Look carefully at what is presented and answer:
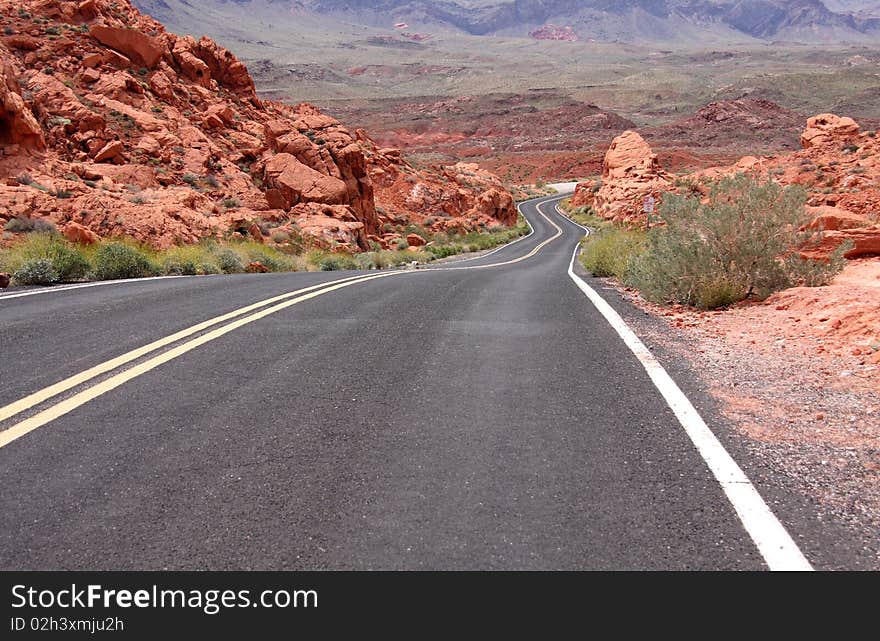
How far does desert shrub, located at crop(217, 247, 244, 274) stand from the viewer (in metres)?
16.5

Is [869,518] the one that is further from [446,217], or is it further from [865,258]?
[446,217]

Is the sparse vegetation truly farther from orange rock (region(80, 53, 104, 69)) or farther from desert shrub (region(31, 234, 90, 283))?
orange rock (region(80, 53, 104, 69))

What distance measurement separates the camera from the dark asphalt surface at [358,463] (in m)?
2.56

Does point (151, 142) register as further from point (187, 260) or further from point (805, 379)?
point (805, 379)

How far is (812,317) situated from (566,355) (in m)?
3.21

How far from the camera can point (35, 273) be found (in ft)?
33.8


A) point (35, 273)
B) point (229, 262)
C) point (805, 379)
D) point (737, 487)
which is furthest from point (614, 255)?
point (737, 487)

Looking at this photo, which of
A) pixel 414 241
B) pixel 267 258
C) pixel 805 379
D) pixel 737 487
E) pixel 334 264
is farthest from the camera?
pixel 414 241

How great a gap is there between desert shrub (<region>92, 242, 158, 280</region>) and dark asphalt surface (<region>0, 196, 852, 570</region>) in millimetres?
6214

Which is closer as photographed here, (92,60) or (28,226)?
(28,226)

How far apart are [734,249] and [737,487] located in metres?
6.04

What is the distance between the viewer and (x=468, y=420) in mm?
3914

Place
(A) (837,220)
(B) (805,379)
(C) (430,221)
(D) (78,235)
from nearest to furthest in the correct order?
(B) (805,379)
(A) (837,220)
(D) (78,235)
(C) (430,221)

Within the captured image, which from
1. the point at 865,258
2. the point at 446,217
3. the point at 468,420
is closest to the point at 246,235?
the point at 865,258
